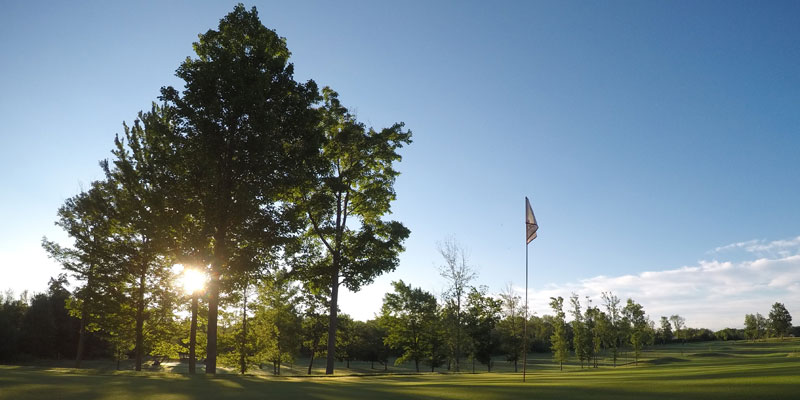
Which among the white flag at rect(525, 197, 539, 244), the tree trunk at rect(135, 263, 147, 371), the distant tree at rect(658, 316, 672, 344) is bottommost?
the distant tree at rect(658, 316, 672, 344)

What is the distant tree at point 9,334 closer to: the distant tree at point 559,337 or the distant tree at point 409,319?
the distant tree at point 409,319

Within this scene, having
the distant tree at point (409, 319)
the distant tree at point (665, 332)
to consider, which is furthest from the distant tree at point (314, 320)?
the distant tree at point (665, 332)

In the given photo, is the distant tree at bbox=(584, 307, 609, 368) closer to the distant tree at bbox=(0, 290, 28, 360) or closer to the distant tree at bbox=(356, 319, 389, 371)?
the distant tree at bbox=(356, 319, 389, 371)

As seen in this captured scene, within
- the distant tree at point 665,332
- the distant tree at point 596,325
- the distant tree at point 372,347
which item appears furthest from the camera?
the distant tree at point 665,332

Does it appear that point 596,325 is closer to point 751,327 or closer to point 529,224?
point 529,224

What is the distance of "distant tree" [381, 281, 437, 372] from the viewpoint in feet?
210

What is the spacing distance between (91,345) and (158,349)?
5417cm

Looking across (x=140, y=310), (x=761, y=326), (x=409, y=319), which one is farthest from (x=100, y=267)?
(x=761, y=326)

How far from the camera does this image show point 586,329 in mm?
72312

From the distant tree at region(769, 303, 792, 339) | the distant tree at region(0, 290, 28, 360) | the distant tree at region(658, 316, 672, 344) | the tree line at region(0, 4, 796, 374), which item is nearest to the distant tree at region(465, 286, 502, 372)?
the tree line at region(0, 4, 796, 374)

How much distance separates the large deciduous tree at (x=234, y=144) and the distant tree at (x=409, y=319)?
149 ft

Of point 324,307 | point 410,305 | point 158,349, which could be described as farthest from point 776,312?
point 158,349

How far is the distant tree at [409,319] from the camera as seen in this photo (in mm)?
63906

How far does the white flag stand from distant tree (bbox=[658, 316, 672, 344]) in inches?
5206
